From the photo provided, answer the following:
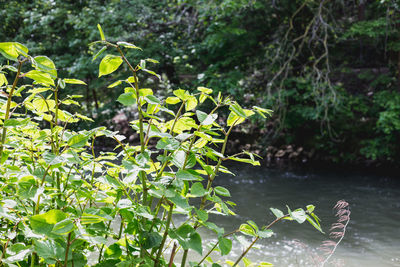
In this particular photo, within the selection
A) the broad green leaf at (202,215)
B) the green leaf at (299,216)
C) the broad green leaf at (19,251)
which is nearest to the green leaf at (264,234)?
the green leaf at (299,216)

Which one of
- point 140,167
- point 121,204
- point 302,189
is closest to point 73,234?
point 121,204

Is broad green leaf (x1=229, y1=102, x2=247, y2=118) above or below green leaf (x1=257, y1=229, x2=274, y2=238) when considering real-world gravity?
above

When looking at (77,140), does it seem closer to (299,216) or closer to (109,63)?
(109,63)

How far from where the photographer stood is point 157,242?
1014mm

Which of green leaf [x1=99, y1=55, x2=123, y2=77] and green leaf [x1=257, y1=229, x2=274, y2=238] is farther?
green leaf [x1=257, y1=229, x2=274, y2=238]

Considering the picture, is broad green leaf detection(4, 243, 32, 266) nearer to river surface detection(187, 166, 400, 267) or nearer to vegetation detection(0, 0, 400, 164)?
river surface detection(187, 166, 400, 267)

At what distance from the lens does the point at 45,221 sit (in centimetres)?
87

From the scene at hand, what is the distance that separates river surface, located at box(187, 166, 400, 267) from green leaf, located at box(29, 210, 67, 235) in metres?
1.12

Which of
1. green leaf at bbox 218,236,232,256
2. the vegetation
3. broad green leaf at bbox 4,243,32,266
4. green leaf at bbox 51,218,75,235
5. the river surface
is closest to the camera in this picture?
green leaf at bbox 51,218,75,235

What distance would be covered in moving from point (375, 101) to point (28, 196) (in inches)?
338

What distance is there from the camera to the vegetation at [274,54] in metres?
8.64

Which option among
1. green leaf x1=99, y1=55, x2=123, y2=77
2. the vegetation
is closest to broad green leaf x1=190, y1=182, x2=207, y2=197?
green leaf x1=99, y1=55, x2=123, y2=77

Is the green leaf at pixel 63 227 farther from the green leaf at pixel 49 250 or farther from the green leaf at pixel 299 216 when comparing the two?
the green leaf at pixel 299 216

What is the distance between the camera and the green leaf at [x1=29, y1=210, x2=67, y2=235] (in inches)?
33.6
